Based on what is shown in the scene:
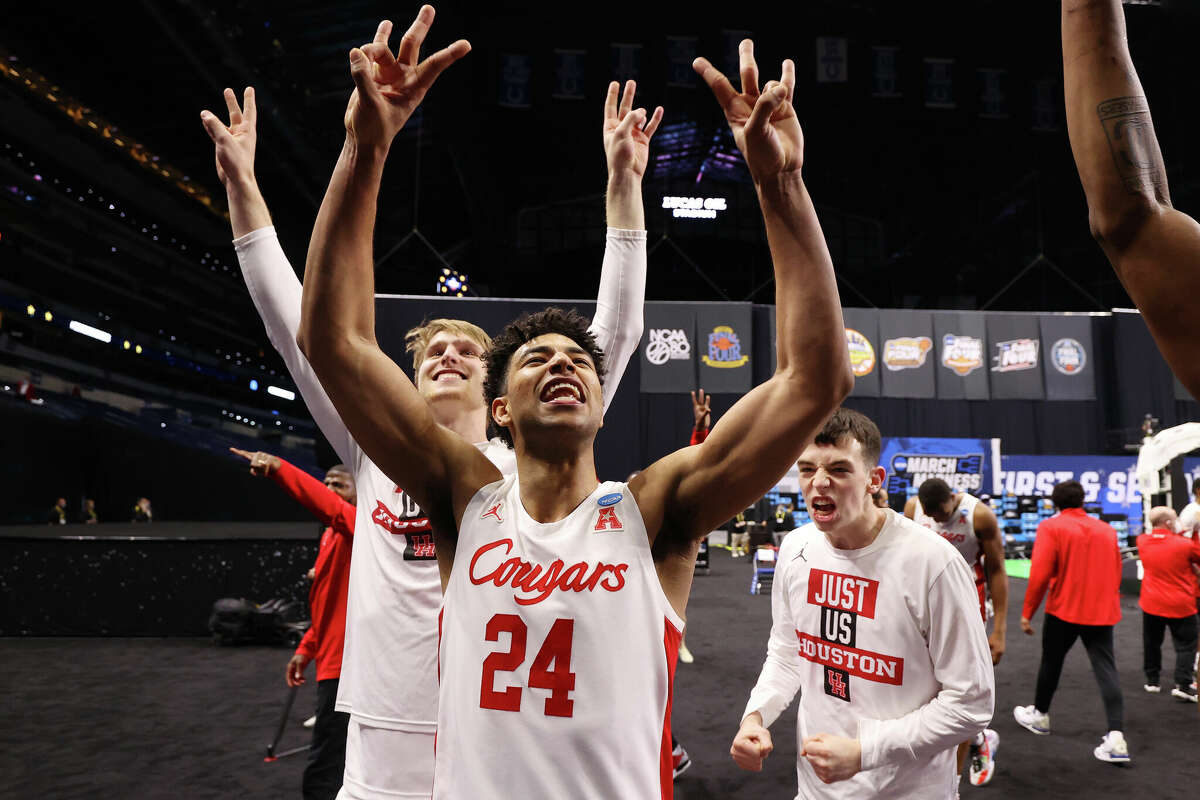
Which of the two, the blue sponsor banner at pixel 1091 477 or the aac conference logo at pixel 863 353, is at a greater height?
the aac conference logo at pixel 863 353

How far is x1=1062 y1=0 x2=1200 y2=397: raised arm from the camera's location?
0.88 m

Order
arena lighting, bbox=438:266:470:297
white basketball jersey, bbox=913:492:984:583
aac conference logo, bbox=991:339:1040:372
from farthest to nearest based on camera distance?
arena lighting, bbox=438:266:470:297 < aac conference logo, bbox=991:339:1040:372 < white basketball jersey, bbox=913:492:984:583

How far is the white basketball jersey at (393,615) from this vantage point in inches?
73.7

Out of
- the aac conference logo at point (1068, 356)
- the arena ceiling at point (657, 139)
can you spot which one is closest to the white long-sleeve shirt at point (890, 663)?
the arena ceiling at point (657, 139)

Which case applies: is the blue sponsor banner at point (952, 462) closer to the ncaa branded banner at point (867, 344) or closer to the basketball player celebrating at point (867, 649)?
the ncaa branded banner at point (867, 344)

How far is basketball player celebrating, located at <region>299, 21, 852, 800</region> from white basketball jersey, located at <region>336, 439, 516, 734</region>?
563 mm

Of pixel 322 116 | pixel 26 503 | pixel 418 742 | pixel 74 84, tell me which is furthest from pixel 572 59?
pixel 26 503

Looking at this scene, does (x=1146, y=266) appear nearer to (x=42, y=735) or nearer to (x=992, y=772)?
(x=992, y=772)

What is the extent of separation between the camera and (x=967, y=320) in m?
16.3

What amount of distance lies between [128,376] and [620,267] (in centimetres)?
2362

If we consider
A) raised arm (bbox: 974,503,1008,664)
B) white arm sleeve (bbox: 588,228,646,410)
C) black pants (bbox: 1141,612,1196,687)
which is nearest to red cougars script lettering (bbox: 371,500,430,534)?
white arm sleeve (bbox: 588,228,646,410)

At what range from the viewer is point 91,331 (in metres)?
19.5

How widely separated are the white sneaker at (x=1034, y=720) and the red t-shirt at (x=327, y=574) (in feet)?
14.6

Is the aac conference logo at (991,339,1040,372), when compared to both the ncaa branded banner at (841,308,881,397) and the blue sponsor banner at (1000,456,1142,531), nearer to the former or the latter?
the blue sponsor banner at (1000,456,1142,531)
